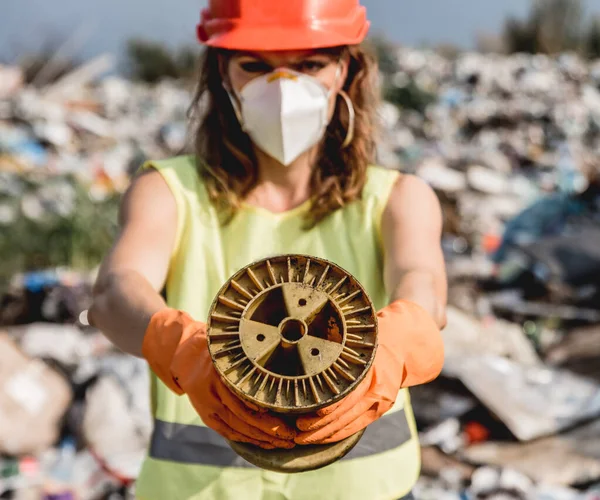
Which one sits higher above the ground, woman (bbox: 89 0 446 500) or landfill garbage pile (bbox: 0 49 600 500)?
woman (bbox: 89 0 446 500)

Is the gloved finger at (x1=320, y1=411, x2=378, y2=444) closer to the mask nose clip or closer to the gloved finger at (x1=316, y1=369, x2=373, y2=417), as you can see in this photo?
the gloved finger at (x1=316, y1=369, x2=373, y2=417)

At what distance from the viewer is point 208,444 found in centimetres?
152

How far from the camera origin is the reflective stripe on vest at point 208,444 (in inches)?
59.5

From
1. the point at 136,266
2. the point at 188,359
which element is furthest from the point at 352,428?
the point at 136,266

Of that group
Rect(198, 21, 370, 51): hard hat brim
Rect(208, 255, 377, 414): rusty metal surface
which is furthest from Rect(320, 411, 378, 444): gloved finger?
Rect(198, 21, 370, 51): hard hat brim

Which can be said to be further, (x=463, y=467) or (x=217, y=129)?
(x=463, y=467)

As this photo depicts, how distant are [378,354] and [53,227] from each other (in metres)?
4.01

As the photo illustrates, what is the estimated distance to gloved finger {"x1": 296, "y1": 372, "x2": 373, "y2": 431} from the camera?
3.85ft

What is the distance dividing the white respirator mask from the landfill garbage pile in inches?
15.4

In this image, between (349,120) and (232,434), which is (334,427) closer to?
(232,434)

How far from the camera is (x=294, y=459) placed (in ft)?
4.03

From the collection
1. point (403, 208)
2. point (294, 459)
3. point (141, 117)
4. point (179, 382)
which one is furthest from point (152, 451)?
point (141, 117)

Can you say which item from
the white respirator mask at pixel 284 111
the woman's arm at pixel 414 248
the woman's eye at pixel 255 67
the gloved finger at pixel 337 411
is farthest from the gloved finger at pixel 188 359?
the woman's eye at pixel 255 67

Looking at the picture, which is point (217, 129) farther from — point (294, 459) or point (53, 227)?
point (53, 227)
